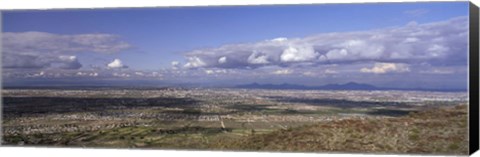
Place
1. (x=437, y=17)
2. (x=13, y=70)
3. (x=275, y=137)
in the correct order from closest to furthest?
(x=437, y=17)
(x=275, y=137)
(x=13, y=70)

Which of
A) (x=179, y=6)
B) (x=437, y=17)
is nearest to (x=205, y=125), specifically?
(x=179, y=6)

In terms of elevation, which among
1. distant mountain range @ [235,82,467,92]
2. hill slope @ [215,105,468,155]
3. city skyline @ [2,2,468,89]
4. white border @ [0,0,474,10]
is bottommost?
hill slope @ [215,105,468,155]

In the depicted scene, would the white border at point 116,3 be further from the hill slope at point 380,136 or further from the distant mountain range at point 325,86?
the hill slope at point 380,136

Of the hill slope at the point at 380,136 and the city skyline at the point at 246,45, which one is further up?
the city skyline at the point at 246,45

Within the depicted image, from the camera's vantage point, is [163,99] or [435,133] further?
[163,99]

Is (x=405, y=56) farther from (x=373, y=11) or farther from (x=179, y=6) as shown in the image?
(x=179, y=6)

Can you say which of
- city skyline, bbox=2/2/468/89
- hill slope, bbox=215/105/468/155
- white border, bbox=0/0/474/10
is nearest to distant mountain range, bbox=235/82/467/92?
city skyline, bbox=2/2/468/89

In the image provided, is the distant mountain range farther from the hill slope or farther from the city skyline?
the hill slope

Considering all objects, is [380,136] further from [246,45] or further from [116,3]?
[116,3]

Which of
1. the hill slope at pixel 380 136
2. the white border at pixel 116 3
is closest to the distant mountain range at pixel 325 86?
the hill slope at pixel 380 136
